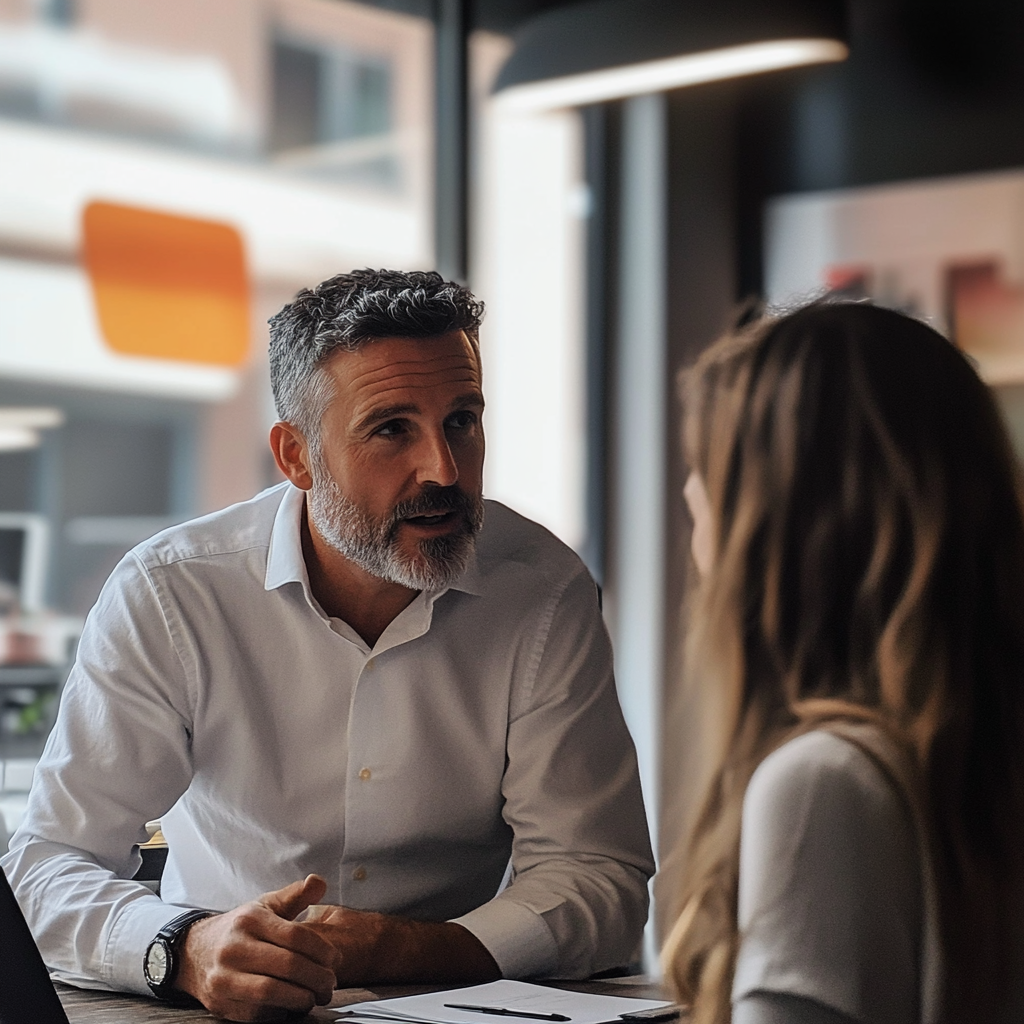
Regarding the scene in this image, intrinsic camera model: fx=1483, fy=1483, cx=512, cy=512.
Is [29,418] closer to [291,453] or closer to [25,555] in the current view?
[25,555]

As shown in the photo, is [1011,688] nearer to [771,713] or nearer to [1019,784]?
[1019,784]

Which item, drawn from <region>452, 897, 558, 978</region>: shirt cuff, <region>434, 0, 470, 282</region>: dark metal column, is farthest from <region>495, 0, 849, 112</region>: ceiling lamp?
<region>452, 897, 558, 978</region>: shirt cuff

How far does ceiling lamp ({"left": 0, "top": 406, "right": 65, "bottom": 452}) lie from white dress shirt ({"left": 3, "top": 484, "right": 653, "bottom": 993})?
6.12 ft

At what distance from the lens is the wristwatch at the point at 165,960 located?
60.7 inches

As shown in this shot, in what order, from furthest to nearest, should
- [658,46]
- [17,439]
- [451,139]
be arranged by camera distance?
[451,139]
[17,439]
[658,46]

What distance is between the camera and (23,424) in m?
3.73

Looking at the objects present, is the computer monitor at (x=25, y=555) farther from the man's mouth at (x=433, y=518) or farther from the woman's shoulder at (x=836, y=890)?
the woman's shoulder at (x=836, y=890)

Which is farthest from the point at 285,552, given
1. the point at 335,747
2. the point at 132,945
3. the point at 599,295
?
the point at 599,295

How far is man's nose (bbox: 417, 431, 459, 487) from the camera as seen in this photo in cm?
191

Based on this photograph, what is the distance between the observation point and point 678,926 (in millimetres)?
1116

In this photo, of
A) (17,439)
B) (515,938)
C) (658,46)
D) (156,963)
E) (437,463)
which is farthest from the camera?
(17,439)

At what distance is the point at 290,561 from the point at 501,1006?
2.37 ft

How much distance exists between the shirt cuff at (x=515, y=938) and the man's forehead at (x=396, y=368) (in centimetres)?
66

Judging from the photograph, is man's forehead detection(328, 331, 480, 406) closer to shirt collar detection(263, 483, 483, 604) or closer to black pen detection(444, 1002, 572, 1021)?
shirt collar detection(263, 483, 483, 604)
